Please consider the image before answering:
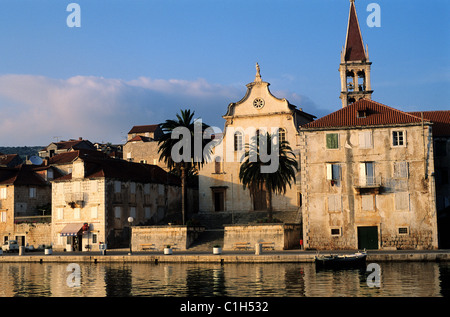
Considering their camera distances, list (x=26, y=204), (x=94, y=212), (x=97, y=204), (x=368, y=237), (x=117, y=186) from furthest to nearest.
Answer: (x=26, y=204)
(x=117, y=186)
(x=94, y=212)
(x=97, y=204)
(x=368, y=237)

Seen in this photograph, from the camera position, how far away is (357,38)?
3071 inches

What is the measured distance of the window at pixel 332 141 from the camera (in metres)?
52.8

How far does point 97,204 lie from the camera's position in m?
64.2

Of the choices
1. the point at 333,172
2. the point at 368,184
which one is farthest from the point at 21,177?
the point at 368,184

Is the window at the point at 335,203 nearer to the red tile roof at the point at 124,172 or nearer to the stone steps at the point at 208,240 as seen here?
the stone steps at the point at 208,240

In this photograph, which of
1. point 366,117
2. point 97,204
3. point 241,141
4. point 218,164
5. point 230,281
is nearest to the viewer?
point 230,281

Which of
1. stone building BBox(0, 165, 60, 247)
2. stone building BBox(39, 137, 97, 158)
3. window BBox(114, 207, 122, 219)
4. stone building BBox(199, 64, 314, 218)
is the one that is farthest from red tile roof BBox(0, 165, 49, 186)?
stone building BBox(39, 137, 97, 158)

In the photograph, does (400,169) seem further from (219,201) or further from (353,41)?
(353,41)

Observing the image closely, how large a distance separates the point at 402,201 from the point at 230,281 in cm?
2152

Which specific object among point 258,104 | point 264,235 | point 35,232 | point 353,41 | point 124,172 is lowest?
point 264,235

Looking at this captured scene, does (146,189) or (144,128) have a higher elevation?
(144,128)

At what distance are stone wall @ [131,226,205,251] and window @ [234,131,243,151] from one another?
13681 millimetres

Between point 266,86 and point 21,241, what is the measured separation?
32.6m
